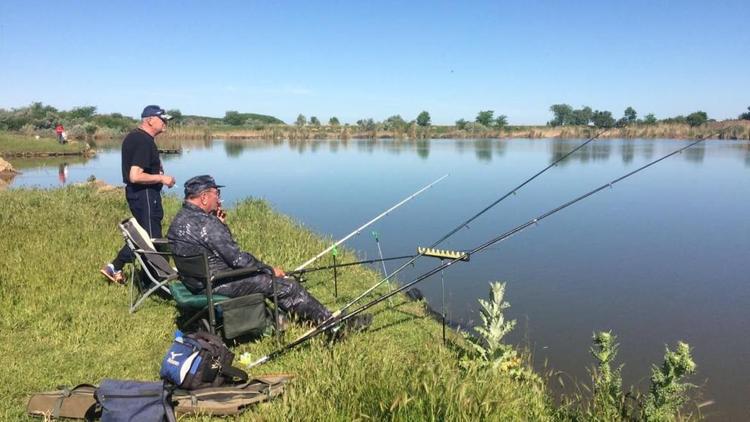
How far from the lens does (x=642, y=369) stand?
227 inches

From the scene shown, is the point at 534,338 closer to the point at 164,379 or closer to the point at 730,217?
the point at 164,379

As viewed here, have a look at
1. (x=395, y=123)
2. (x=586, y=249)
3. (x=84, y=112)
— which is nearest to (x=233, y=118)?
(x=84, y=112)

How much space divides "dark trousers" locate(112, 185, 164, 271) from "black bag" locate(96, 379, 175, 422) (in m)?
3.02

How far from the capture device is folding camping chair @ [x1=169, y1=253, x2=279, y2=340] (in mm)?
4195

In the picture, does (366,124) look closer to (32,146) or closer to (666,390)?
(32,146)

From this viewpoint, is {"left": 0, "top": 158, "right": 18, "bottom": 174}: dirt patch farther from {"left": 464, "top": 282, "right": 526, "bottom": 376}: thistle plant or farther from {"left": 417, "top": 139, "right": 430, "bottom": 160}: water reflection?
{"left": 464, "top": 282, "right": 526, "bottom": 376}: thistle plant

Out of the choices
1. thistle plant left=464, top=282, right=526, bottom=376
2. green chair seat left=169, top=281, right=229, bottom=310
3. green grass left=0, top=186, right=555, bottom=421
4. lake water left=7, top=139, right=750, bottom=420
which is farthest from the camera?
lake water left=7, top=139, right=750, bottom=420

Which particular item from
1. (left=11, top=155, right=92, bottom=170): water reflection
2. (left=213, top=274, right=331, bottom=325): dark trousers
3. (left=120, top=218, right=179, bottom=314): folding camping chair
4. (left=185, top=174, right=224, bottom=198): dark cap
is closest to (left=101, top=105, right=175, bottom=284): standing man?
(left=120, top=218, right=179, bottom=314): folding camping chair

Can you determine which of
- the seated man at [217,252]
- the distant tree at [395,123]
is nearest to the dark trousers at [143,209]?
the seated man at [217,252]

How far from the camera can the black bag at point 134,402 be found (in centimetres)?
304

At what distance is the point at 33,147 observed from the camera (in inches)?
1487

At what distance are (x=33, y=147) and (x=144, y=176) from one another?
39175 millimetres

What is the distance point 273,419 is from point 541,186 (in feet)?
62.6

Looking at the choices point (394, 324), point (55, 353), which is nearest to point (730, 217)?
→ point (394, 324)
